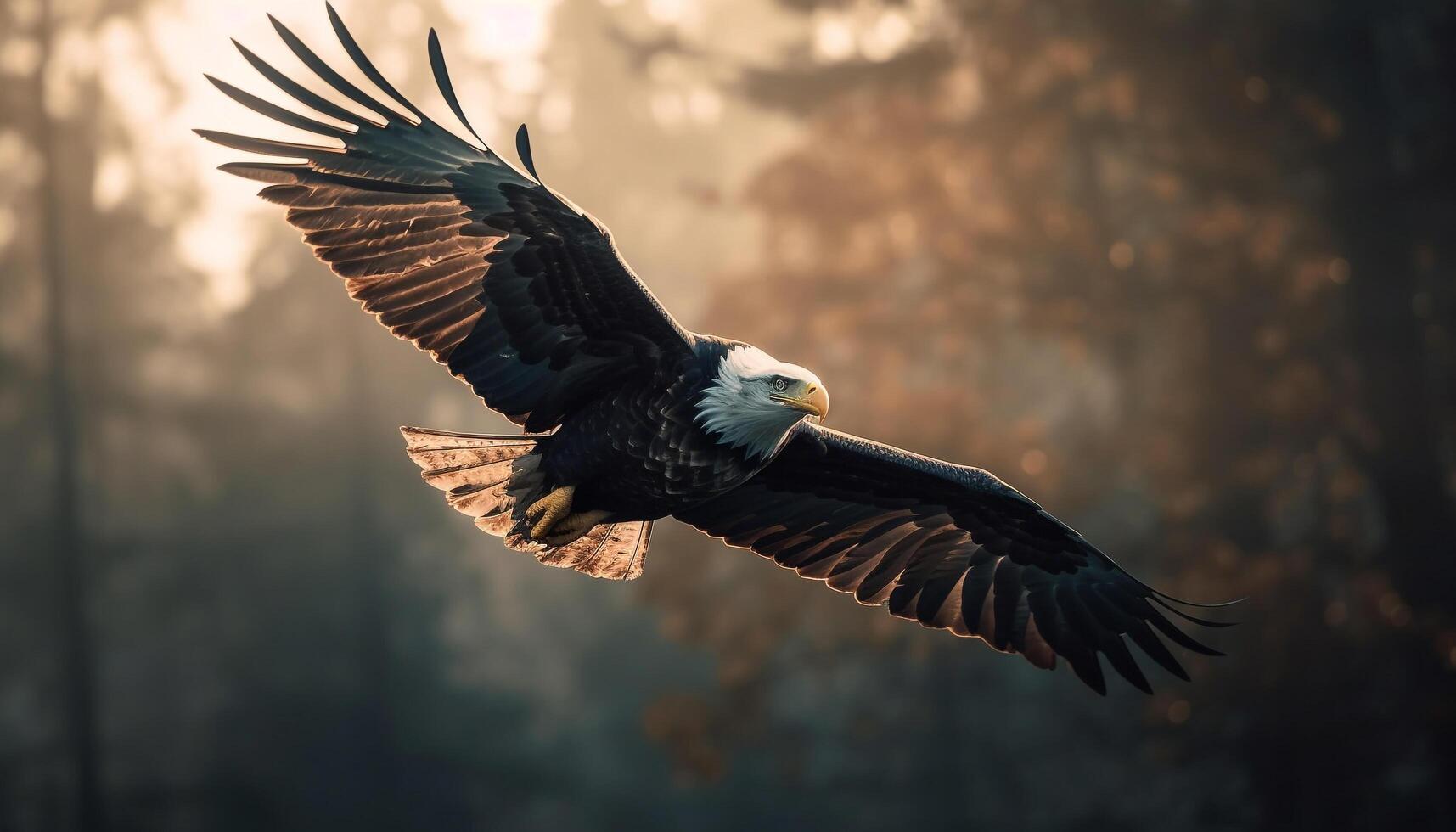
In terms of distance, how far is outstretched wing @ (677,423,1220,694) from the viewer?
5867 millimetres

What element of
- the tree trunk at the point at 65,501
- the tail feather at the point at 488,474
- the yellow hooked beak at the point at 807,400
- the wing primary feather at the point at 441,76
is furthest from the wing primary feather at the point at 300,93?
the tree trunk at the point at 65,501

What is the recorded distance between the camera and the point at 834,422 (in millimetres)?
12766

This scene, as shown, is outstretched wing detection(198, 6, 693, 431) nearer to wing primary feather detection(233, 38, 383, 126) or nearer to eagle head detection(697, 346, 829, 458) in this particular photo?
wing primary feather detection(233, 38, 383, 126)

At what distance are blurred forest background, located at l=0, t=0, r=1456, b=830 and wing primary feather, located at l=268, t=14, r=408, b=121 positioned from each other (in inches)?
312

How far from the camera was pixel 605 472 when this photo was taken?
500 cm

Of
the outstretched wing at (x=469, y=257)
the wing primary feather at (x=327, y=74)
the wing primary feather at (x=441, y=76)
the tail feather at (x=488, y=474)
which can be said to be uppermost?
the wing primary feather at (x=327, y=74)

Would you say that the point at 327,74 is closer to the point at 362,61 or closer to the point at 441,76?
the point at 362,61

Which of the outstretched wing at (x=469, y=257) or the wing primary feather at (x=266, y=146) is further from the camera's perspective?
the outstretched wing at (x=469, y=257)

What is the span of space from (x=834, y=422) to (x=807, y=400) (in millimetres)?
8015

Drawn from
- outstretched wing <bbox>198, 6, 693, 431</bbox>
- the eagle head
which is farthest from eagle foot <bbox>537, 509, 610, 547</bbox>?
the eagle head

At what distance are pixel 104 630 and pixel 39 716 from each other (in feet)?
5.51

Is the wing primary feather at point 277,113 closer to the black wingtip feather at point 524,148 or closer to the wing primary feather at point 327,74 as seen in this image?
the wing primary feather at point 327,74

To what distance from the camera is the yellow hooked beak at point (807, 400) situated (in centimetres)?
477

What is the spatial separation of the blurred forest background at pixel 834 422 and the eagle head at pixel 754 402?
736 centimetres
